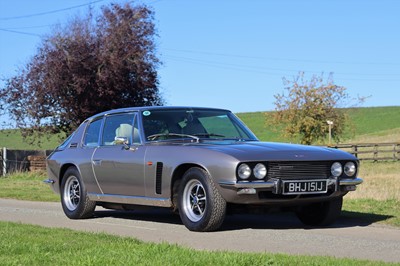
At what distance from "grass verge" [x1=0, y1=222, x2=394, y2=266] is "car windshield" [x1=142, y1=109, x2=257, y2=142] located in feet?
7.78

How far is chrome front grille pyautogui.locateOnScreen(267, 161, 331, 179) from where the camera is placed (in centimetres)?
798

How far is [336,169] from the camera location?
846 cm

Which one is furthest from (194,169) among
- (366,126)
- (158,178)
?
(366,126)

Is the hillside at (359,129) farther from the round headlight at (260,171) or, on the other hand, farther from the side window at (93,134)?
the round headlight at (260,171)

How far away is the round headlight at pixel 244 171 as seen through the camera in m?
7.84

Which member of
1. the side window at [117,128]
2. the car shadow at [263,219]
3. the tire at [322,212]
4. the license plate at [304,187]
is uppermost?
the side window at [117,128]

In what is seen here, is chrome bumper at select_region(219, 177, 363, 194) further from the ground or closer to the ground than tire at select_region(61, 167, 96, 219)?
further from the ground

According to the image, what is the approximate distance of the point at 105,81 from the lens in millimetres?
29000

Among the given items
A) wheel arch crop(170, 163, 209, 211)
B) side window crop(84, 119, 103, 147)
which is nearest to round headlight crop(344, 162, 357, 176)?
wheel arch crop(170, 163, 209, 211)

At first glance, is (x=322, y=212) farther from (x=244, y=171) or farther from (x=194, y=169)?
(x=194, y=169)

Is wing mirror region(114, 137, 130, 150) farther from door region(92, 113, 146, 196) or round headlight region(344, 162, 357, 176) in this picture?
round headlight region(344, 162, 357, 176)

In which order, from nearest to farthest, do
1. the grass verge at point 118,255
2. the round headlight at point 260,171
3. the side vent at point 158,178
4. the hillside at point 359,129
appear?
1. the grass verge at point 118,255
2. the round headlight at point 260,171
3. the side vent at point 158,178
4. the hillside at point 359,129

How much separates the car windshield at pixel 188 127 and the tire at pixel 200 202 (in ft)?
2.90

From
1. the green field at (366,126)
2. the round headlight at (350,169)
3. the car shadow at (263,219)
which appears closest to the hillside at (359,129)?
the green field at (366,126)
